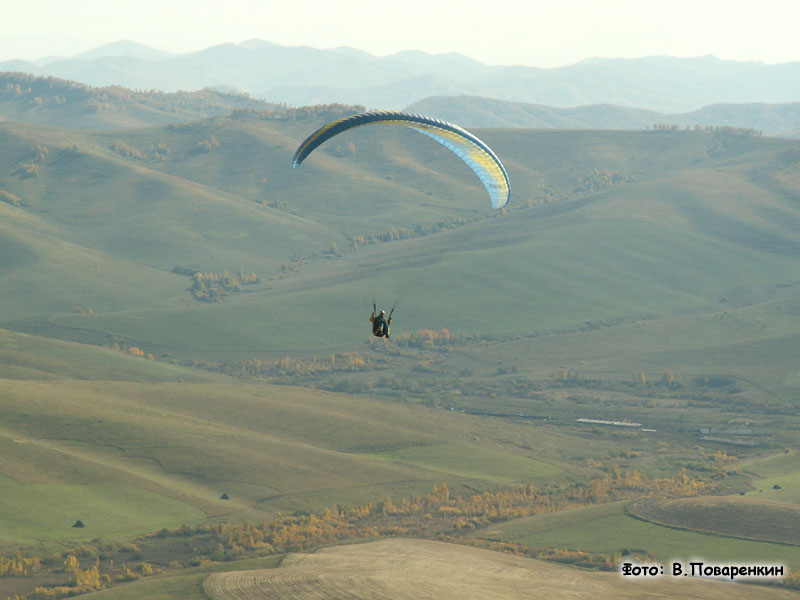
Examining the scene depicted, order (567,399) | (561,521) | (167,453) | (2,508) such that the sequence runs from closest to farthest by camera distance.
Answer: (2,508)
(561,521)
(167,453)
(567,399)

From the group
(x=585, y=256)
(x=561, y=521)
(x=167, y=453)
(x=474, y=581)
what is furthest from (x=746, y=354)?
(x=474, y=581)

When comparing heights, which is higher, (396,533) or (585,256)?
(585,256)

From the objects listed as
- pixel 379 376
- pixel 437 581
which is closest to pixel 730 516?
pixel 437 581

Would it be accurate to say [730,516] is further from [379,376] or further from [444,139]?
[379,376]

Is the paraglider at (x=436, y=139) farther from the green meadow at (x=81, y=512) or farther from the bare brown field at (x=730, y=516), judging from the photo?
the bare brown field at (x=730, y=516)

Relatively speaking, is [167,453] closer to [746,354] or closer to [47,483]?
[47,483]

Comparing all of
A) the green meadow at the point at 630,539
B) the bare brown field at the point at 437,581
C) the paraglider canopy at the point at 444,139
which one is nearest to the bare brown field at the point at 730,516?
the green meadow at the point at 630,539

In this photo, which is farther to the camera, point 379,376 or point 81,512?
point 379,376
